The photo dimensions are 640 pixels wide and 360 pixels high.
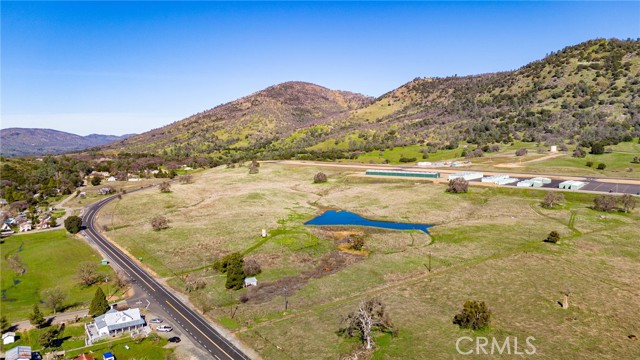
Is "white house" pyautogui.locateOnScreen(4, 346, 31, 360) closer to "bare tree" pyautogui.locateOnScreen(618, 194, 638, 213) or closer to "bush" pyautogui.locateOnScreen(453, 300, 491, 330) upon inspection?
"bush" pyautogui.locateOnScreen(453, 300, 491, 330)

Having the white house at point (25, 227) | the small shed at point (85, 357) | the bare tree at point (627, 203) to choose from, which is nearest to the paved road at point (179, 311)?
the small shed at point (85, 357)

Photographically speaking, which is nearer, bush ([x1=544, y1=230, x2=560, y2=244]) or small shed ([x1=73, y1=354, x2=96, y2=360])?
small shed ([x1=73, y1=354, x2=96, y2=360])

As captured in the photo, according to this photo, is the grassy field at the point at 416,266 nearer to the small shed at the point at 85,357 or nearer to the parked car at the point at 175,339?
the parked car at the point at 175,339

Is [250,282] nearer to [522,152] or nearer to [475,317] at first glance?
[475,317]

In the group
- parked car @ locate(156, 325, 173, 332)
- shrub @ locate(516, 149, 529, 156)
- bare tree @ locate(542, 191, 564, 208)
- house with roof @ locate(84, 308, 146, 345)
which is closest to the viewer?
house with roof @ locate(84, 308, 146, 345)

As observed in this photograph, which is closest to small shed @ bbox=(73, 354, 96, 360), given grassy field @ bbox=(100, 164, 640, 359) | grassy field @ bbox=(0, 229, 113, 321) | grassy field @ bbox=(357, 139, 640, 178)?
grassy field @ bbox=(100, 164, 640, 359)

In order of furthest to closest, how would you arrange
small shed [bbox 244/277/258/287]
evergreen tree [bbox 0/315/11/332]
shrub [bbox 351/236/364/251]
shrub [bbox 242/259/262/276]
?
shrub [bbox 351/236/364/251] < shrub [bbox 242/259/262/276] < small shed [bbox 244/277/258/287] < evergreen tree [bbox 0/315/11/332]
